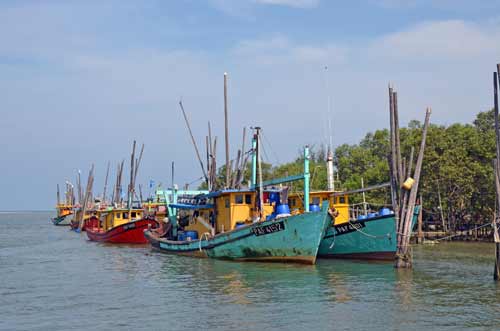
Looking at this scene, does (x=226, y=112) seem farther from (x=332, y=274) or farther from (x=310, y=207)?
(x=332, y=274)

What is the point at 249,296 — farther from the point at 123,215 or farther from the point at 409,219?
the point at 123,215

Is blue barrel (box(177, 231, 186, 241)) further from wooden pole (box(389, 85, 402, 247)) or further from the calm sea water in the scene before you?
wooden pole (box(389, 85, 402, 247))

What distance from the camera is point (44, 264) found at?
3384cm

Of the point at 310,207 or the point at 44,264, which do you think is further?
the point at 44,264

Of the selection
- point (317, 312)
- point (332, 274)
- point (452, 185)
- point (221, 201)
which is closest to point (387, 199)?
point (452, 185)

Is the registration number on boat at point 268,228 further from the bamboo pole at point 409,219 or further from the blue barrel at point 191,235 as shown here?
the blue barrel at point 191,235

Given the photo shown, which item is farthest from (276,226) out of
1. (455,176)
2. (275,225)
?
(455,176)

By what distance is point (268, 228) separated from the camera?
1113 inches

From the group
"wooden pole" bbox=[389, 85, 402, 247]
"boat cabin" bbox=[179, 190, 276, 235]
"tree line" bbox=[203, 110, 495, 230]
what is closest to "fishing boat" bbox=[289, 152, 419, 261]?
"boat cabin" bbox=[179, 190, 276, 235]

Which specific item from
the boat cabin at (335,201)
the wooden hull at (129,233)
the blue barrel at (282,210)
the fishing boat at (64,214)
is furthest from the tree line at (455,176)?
the fishing boat at (64,214)

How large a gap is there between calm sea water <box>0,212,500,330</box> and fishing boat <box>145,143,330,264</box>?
2.25ft

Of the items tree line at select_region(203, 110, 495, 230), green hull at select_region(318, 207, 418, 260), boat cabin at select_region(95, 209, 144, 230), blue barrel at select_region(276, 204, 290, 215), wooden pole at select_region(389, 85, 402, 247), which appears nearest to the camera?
wooden pole at select_region(389, 85, 402, 247)

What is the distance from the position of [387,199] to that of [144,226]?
738 inches

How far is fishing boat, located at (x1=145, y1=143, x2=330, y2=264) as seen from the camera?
27.7 meters
